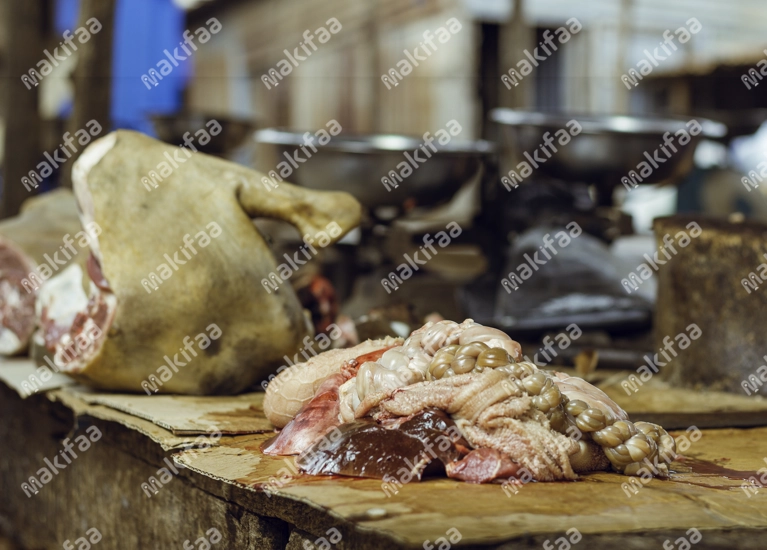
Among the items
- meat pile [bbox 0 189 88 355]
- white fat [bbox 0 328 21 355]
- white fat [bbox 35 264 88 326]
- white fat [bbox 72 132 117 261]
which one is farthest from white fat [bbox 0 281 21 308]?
white fat [bbox 72 132 117 261]

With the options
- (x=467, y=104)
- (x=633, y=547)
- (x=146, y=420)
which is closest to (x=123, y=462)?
(x=146, y=420)

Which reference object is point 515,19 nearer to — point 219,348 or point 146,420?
point 219,348

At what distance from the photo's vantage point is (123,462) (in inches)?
165

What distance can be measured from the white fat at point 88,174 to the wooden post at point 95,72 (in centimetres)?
327

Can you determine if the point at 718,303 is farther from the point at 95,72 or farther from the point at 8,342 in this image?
the point at 95,72

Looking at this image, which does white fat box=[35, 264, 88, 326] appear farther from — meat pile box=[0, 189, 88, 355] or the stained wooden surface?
meat pile box=[0, 189, 88, 355]

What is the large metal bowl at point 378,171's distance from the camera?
7.06 metres

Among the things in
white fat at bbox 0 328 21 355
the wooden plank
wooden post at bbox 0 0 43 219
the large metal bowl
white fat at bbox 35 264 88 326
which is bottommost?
white fat at bbox 0 328 21 355

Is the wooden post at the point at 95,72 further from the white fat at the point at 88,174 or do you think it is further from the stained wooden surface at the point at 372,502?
the stained wooden surface at the point at 372,502

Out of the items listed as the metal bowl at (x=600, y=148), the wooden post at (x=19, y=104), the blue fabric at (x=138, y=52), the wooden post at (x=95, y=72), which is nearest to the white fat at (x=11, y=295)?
the wooden post at (x=95, y=72)

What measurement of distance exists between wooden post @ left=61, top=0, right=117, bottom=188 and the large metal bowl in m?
1.51

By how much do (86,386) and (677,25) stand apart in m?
12.3

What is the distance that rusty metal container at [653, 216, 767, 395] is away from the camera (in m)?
5.00

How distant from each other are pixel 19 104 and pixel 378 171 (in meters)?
4.16
